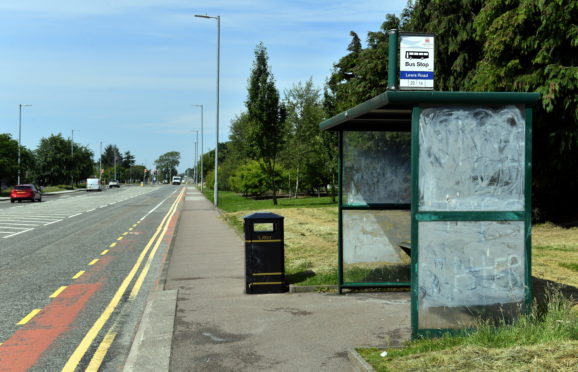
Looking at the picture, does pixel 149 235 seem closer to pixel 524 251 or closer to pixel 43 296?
pixel 43 296

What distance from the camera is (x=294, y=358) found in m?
5.53

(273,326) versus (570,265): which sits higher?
(570,265)

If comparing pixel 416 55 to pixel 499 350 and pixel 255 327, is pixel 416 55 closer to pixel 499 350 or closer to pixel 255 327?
pixel 499 350

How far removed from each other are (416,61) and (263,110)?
28.4m

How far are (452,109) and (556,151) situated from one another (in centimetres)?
1262

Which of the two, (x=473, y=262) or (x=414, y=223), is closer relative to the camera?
(x=414, y=223)

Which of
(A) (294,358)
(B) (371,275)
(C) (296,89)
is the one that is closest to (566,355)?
(A) (294,358)

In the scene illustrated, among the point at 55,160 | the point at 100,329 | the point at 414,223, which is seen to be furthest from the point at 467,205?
the point at 55,160

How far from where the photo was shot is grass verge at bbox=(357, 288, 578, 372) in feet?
14.6

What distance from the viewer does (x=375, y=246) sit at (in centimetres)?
921

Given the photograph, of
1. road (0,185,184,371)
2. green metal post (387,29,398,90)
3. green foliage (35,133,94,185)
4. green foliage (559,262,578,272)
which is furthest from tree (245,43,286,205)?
green foliage (35,133,94,185)

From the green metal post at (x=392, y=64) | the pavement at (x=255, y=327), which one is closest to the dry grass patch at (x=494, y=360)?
the pavement at (x=255, y=327)

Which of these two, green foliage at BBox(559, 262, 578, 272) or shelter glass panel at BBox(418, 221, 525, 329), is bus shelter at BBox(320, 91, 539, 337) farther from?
green foliage at BBox(559, 262, 578, 272)

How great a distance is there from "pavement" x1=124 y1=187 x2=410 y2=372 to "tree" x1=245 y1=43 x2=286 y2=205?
24.8 meters
